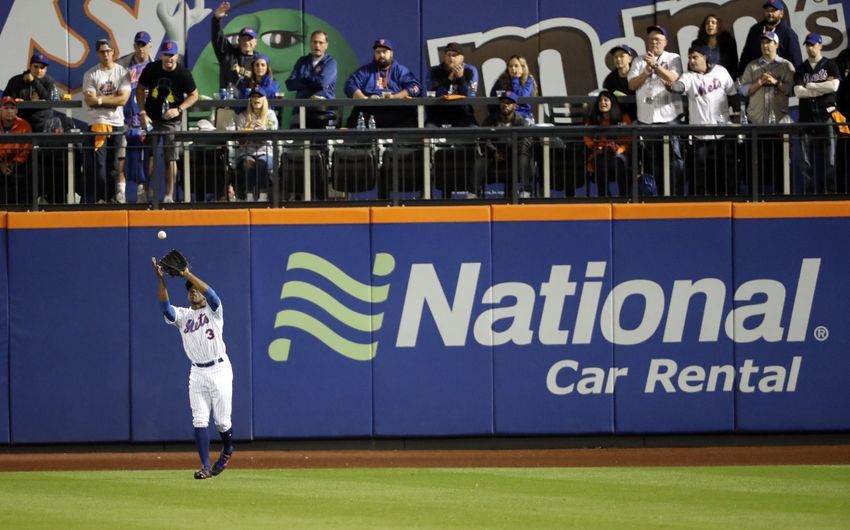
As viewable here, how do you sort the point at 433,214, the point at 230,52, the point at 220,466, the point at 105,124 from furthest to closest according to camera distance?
the point at 230,52, the point at 105,124, the point at 433,214, the point at 220,466

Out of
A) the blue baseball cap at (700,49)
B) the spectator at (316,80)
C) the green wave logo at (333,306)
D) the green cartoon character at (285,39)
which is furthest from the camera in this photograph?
the green cartoon character at (285,39)

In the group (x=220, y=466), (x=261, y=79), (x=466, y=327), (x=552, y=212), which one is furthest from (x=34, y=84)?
(x=552, y=212)

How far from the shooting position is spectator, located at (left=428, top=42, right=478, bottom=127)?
17469mm

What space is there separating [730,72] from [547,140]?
9.50 feet

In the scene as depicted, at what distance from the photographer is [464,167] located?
1692 cm

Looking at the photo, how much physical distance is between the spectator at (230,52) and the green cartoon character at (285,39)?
27 centimetres

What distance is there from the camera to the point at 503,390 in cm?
1689

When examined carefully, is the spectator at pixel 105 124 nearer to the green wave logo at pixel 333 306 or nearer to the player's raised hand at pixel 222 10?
the green wave logo at pixel 333 306

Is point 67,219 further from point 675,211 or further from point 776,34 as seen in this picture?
point 776,34

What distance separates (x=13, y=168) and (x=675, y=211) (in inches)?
310

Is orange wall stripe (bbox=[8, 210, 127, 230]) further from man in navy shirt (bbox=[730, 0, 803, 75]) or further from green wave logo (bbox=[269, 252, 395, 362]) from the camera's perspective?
man in navy shirt (bbox=[730, 0, 803, 75])

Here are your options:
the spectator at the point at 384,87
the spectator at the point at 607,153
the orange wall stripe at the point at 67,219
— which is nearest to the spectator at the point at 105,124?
the orange wall stripe at the point at 67,219

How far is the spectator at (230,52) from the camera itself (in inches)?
704

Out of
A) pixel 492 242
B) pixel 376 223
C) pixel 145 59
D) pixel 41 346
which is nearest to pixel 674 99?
pixel 492 242
